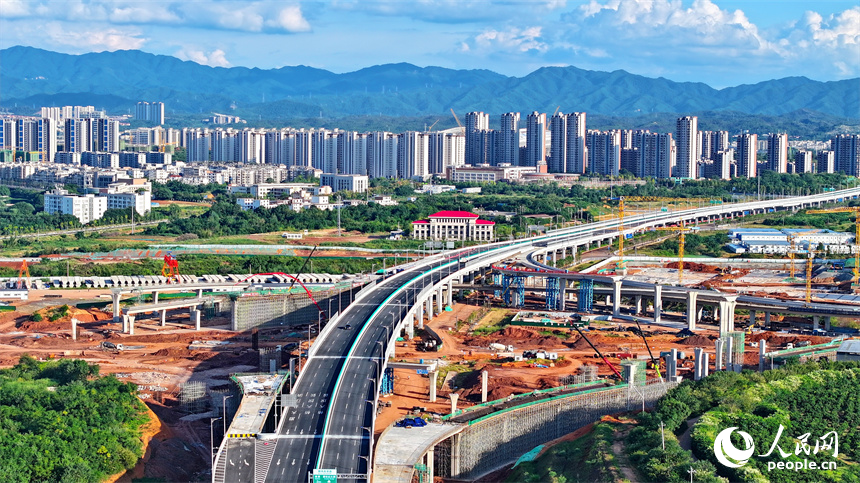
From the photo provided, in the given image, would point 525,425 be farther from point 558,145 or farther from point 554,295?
point 558,145

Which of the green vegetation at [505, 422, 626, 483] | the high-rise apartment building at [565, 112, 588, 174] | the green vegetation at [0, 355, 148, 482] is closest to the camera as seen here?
the green vegetation at [505, 422, 626, 483]

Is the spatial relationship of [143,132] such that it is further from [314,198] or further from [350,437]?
[350,437]

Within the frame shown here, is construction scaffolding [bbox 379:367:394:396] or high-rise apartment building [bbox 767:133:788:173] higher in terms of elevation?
high-rise apartment building [bbox 767:133:788:173]

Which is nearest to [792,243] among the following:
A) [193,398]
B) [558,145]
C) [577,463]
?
[193,398]

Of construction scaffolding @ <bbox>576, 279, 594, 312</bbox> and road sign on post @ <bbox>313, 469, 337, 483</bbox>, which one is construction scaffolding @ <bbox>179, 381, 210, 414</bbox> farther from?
construction scaffolding @ <bbox>576, 279, 594, 312</bbox>

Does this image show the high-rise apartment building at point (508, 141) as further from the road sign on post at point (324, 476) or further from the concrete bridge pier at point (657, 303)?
the road sign on post at point (324, 476)

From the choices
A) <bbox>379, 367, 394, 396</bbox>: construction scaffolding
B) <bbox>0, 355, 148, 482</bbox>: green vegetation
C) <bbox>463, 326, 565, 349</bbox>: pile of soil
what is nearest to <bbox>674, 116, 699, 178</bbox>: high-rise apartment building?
<bbox>463, 326, 565, 349</bbox>: pile of soil

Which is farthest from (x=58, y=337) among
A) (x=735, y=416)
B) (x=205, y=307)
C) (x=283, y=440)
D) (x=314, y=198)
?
(x=314, y=198)
